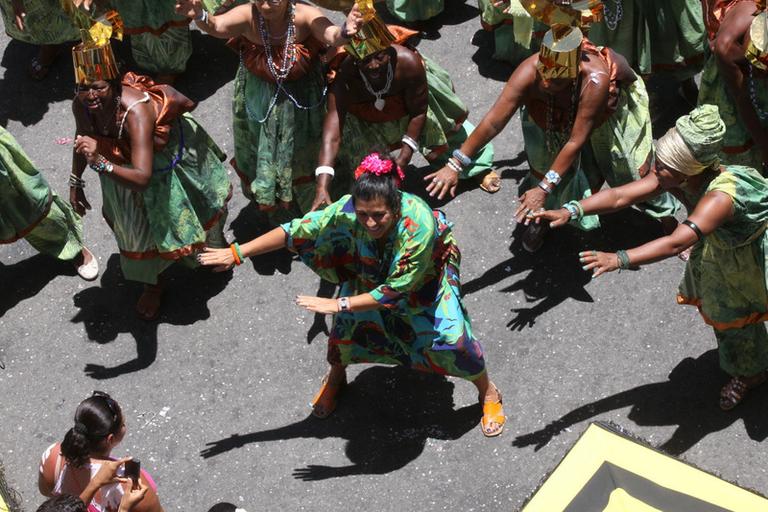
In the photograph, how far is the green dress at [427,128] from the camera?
5875 mm

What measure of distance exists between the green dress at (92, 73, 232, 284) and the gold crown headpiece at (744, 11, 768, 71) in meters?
2.59

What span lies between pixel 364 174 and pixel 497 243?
1855 millimetres

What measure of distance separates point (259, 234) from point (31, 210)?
1.20 metres

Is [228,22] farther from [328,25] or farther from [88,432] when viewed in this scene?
[88,432]

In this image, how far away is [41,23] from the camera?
7.48 metres

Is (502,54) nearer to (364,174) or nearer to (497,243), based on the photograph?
(497,243)

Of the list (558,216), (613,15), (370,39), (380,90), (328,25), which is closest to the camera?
(558,216)

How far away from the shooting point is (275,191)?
20.4 ft

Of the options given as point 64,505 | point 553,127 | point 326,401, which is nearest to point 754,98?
point 553,127

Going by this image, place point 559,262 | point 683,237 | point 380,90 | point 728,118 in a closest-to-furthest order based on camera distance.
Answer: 1. point 683,237
2. point 380,90
3. point 728,118
4. point 559,262

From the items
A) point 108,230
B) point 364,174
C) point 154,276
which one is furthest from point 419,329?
point 108,230

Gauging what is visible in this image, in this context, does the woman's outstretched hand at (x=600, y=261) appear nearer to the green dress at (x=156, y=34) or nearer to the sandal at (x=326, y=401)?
the sandal at (x=326, y=401)

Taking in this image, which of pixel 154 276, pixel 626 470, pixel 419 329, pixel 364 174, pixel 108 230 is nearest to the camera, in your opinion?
pixel 626 470

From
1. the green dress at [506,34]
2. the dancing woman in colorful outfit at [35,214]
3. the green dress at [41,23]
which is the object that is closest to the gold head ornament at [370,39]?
the green dress at [506,34]
